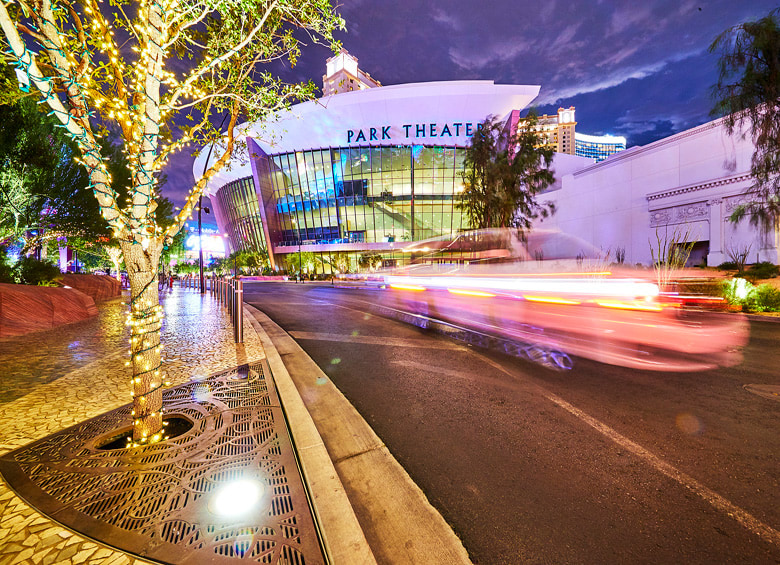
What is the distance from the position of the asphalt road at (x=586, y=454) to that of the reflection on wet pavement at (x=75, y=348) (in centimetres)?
386

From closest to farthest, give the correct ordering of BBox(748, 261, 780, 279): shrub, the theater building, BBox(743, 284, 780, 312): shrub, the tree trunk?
the tree trunk → BBox(743, 284, 780, 312): shrub → BBox(748, 261, 780, 279): shrub → the theater building

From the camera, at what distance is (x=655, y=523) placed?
2.14m

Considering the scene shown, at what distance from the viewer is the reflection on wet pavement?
491cm

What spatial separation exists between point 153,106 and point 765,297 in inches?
746

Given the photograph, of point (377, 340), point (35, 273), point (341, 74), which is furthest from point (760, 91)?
point (341, 74)

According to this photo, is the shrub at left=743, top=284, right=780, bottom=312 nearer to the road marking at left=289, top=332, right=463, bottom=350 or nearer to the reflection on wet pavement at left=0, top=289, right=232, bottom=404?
the road marking at left=289, top=332, right=463, bottom=350

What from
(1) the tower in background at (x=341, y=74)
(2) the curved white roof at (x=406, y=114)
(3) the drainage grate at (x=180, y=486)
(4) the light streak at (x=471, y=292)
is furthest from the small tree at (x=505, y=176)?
(1) the tower in background at (x=341, y=74)

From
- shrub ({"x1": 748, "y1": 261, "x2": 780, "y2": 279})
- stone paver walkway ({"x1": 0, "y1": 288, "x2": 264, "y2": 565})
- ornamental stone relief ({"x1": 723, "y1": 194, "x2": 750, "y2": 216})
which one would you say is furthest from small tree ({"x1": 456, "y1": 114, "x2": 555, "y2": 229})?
stone paver walkway ({"x1": 0, "y1": 288, "x2": 264, "y2": 565})

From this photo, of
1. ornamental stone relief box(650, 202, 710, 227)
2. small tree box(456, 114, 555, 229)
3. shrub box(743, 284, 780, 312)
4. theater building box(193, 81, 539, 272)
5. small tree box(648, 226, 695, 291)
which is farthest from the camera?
theater building box(193, 81, 539, 272)

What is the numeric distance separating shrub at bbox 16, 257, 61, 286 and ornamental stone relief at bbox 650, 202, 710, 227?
3894cm

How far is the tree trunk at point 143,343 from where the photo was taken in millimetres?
3111

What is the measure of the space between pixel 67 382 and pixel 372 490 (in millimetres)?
5001

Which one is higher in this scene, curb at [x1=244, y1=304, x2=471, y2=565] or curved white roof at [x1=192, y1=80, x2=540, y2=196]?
curved white roof at [x1=192, y1=80, x2=540, y2=196]

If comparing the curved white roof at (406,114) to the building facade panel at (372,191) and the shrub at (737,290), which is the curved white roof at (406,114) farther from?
the shrub at (737,290)
